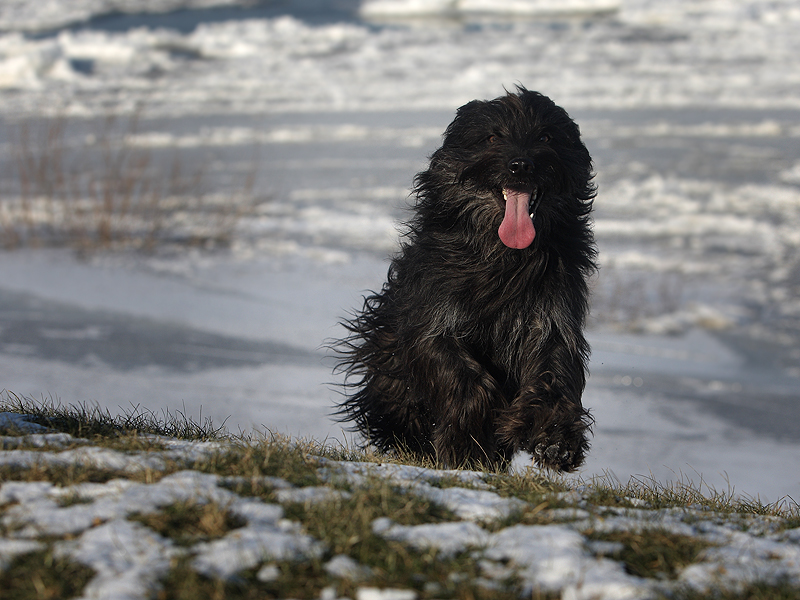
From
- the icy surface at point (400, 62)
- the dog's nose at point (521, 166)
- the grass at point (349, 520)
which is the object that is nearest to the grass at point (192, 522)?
the grass at point (349, 520)

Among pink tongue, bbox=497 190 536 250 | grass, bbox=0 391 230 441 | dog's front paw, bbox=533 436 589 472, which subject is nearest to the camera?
grass, bbox=0 391 230 441

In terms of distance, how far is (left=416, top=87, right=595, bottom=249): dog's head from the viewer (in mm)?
3834

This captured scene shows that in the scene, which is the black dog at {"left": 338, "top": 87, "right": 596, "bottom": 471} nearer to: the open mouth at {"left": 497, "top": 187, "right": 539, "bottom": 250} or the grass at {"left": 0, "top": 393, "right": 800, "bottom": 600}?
the open mouth at {"left": 497, "top": 187, "right": 539, "bottom": 250}

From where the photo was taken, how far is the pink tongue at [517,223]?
3.78 m

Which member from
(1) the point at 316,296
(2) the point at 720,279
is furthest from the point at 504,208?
(2) the point at 720,279

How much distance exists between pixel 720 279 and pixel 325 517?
9.82 m

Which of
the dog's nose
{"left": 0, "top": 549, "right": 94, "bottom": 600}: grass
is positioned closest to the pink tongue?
the dog's nose

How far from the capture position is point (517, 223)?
12.5 ft

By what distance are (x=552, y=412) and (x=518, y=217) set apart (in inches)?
36.1

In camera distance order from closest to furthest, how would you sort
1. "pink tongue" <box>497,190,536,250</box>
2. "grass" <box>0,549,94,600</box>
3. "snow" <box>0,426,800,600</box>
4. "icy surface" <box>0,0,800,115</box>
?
"grass" <box>0,549,94,600</box> < "snow" <box>0,426,800,600</box> < "pink tongue" <box>497,190,536,250</box> < "icy surface" <box>0,0,800,115</box>

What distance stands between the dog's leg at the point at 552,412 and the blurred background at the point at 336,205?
28.2 inches

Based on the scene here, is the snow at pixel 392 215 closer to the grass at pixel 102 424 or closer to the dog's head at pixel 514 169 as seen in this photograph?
the grass at pixel 102 424

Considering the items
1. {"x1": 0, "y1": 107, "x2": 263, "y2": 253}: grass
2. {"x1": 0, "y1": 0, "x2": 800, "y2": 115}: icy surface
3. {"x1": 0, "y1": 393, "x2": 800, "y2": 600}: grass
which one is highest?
{"x1": 0, "y1": 0, "x2": 800, "y2": 115}: icy surface

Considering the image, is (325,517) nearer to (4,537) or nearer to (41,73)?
(4,537)
